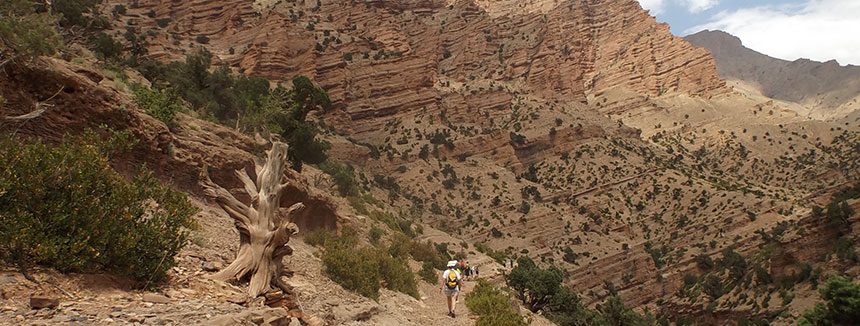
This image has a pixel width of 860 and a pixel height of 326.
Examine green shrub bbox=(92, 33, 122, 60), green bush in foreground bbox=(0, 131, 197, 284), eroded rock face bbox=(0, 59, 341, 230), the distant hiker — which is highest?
green shrub bbox=(92, 33, 122, 60)

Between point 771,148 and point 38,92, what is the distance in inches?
4157

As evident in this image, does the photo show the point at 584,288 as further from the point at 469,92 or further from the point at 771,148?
the point at 771,148

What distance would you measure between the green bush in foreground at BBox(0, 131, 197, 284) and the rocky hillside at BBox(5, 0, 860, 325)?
2362 millimetres

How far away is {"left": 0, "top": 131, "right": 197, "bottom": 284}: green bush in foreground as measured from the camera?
575cm

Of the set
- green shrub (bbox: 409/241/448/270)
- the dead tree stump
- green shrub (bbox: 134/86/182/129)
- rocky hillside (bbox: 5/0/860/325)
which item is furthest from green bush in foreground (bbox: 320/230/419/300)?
green shrub (bbox: 409/241/448/270)

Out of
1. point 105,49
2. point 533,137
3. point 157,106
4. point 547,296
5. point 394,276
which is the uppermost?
point 105,49

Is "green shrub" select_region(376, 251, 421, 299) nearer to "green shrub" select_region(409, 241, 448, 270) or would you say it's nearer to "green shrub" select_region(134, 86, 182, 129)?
"green shrub" select_region(134, 86, 182, 129)

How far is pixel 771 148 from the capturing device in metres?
87.4

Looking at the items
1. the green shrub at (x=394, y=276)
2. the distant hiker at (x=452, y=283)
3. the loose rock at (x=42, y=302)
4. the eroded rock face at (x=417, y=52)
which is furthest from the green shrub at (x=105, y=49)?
the loose rock at (x=42, y=302)

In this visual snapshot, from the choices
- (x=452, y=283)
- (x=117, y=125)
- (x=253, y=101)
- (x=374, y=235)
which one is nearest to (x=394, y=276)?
(x=452, y=283)

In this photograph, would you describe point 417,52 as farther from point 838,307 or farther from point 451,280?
point 451,280

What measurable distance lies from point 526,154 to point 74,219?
70.4 m

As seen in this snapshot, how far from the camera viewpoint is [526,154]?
73.8 metres

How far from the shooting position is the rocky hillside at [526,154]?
3612cm
